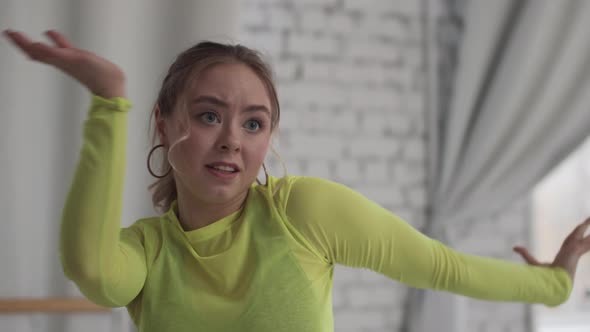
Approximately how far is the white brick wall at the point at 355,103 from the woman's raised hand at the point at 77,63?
189cm

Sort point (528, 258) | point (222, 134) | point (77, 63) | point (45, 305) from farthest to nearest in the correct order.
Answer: point (45, 305) < point (528, 258) < point (222, 134) < point (77, 63)

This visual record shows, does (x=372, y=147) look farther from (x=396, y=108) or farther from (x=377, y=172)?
(x=396, y=108)

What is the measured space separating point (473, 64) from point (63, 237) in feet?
7.83

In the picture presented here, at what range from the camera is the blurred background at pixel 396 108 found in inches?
93.5

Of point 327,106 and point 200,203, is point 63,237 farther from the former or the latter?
point 327,106

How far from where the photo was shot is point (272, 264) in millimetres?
1035

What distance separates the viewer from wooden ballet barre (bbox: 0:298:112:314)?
7.43ft

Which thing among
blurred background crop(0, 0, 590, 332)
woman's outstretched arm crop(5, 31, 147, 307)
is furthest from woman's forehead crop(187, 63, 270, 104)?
blurred background crop(0, 0, 590, 332)

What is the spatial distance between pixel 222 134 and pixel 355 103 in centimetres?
191

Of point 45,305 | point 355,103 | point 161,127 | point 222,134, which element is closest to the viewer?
point 222,134

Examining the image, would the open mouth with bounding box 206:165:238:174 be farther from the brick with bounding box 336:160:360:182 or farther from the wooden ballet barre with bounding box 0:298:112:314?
the brick with bounding box 336:160:360:182

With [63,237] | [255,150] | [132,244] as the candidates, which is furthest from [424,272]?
[63,237]

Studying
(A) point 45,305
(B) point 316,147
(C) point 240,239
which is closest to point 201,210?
(C) point 240,239

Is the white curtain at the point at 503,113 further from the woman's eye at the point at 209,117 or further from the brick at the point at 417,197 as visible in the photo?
the woman's eye at the point at 209,117
